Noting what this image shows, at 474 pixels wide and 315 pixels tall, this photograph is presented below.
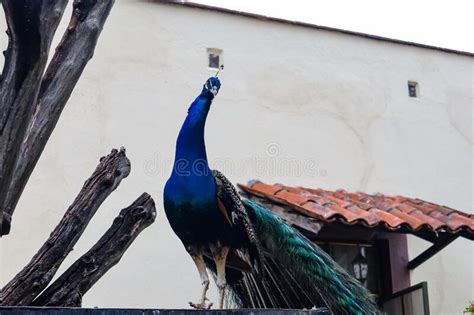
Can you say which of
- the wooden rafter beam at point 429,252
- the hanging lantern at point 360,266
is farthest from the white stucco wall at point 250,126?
the hanging lantern at point 360,266

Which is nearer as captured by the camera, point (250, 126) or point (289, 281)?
point (289, 281)

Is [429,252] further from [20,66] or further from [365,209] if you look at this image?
[20,66]

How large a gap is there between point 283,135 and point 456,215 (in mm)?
1664

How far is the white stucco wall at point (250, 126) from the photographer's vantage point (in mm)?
5938

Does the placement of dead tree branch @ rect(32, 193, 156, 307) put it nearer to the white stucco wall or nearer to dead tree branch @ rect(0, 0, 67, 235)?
dead tree branch @ rect(0, 0, 67, 235)

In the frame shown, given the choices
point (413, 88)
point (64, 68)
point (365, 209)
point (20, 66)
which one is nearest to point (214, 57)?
point (365, 209)

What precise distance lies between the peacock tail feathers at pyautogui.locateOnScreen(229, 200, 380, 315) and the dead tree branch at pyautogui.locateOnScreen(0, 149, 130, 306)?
92 centimetres

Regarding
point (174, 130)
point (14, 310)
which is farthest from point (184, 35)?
point (14, 310)

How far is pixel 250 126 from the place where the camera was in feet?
21.9

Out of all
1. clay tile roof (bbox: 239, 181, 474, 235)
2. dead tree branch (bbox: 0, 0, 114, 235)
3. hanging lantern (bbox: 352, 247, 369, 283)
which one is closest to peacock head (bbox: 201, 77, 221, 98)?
dead tree branch (bbox: 0, 0, 114, 235)

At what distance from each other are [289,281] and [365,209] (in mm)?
1837

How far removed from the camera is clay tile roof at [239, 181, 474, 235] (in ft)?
18.8

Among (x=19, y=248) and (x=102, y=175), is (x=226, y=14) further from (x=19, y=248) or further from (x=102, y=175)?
(x=102, y=175)

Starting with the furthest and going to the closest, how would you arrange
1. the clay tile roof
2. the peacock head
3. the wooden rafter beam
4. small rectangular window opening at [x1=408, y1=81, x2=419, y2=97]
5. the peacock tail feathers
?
small rectangular window opening at [x1=408, y1=81, x2=419, y2=97] < the wooden rafter beam < the clay tile roof < the peacock tail feathers < the peacock head
